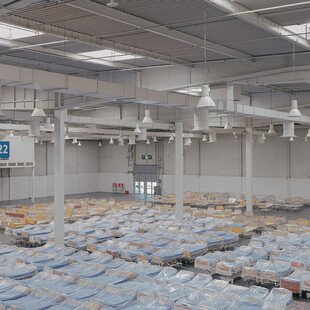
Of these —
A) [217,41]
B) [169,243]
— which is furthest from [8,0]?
[169,243]

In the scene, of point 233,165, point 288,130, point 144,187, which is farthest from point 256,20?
point 144,187

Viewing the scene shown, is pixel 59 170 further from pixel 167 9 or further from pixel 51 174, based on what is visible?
pixel 51 174

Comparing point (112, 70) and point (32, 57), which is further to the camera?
point (112, 70)

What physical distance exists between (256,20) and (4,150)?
2630 cm

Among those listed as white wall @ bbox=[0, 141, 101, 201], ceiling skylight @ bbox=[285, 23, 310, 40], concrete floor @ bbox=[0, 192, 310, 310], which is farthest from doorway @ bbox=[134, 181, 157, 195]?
ceiling skylight @ bbox=[285, 23, 310, 40]

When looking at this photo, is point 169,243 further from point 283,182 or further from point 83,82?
point 283,182

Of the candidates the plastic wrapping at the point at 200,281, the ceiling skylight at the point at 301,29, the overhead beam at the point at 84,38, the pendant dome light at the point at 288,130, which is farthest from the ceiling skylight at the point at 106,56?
the pendant dome light at the point at 288,130

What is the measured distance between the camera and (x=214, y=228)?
21.9 metres

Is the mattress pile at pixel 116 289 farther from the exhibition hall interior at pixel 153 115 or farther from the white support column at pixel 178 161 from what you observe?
the white support column at pixel 178 161

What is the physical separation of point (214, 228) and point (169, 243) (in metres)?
4.24

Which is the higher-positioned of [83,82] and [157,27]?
[157,27]

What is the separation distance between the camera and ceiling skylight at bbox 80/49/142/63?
16.5 meters

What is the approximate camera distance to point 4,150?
110 ft

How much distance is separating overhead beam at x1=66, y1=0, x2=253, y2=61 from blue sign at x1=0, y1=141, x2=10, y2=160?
22.3 meters
